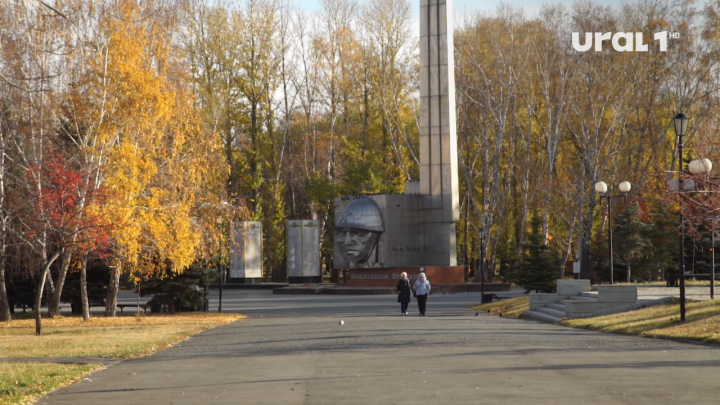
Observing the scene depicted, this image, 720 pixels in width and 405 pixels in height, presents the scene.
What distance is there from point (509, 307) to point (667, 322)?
1171 cm

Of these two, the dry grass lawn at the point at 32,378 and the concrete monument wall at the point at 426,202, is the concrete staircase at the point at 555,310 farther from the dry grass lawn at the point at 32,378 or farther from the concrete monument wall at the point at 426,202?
the concrete monument wall at the point at 426,202

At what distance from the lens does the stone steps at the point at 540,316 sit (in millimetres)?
25952

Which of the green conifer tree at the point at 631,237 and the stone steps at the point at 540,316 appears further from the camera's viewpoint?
the green conifer tree at the point at 631,237

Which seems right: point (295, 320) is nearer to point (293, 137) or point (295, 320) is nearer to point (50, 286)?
point (50, 286)

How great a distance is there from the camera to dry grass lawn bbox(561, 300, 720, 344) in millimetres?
18719

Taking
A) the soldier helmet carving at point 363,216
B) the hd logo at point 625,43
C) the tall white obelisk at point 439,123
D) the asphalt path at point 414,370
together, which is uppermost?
the hd logo at point 625,43

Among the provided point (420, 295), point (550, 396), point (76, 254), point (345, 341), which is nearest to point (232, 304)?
point (76, 254)

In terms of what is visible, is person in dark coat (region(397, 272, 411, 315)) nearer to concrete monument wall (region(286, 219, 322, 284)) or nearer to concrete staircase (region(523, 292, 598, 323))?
concrete staircase (region(523, 292, 598, 323))

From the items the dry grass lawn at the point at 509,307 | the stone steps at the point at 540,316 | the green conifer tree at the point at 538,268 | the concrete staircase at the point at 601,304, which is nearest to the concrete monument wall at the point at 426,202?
the green conifer tree at the point at 538,268

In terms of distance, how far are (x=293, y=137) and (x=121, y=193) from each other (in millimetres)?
37215

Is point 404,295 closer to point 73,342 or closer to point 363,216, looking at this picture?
point 73,342

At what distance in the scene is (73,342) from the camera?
67.7 ft

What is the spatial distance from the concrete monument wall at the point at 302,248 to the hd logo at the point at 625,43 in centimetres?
2015

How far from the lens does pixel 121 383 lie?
12.5 meters
